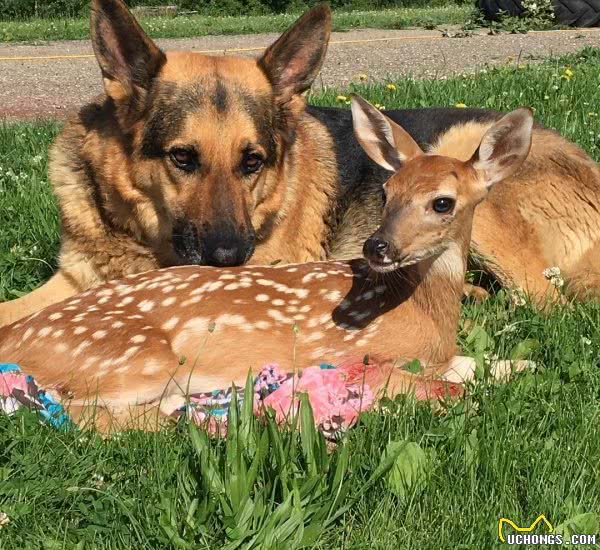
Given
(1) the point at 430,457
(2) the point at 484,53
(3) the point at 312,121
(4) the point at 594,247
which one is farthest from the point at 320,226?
(2) the point at 484,53

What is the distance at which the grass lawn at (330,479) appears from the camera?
3004 millimetres

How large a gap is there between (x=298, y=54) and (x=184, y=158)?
1059 mm

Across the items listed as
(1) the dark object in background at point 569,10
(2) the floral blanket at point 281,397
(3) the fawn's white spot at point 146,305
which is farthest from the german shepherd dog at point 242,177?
(1) the dark object in background at point 569,10

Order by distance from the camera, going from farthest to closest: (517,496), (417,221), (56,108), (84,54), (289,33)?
(84,54) < (56,108) < (289,33) < (417,221) < (517,496)

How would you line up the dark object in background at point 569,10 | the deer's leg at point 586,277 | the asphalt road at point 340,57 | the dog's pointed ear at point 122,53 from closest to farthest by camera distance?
the dog's pointed ear at point 122,53, the deer's leg at point 586,277, the asphalt road at point 340,57, the dark object in background at point 569,10

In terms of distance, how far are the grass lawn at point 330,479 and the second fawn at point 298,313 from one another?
45cm

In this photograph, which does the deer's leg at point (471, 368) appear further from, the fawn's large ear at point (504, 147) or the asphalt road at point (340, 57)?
the asphalt road at point (340, 57)

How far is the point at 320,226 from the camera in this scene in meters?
6.28

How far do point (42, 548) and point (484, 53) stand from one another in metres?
15.0

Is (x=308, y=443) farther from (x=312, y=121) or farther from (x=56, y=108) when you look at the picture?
(x=56, y=108)

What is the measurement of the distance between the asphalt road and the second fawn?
7.02 metres

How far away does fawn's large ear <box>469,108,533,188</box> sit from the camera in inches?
176

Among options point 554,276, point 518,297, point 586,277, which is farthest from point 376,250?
point 586,277

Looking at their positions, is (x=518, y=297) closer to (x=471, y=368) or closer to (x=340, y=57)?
(x=471, y=368)
